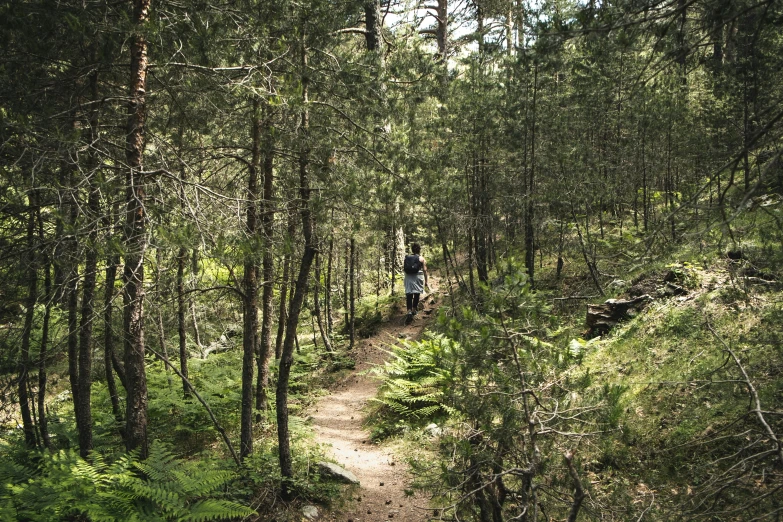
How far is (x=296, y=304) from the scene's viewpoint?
20.4ft

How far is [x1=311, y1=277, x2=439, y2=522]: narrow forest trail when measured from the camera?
6.53m

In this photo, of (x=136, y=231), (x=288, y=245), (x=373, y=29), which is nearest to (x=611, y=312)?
(x=288, y=245)

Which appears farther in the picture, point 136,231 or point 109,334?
point 109,334

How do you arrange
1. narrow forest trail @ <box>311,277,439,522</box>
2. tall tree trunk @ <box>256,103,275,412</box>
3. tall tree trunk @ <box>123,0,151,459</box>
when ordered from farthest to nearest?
tall tree trunk @ <box>256,103,275,412</box>
narrow forest trail @ <box>311,277,439,522</box>
tall tree trunk @ <box>123,0,151,459</box>

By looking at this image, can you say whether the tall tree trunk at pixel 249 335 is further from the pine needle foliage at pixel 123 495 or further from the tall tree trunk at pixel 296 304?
the pine needle foliage at pixel 123 495

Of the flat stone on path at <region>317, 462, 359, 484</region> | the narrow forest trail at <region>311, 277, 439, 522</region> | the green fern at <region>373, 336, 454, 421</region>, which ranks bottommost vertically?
the narrow forest trail at <region>311, 277, 439, 522</region>

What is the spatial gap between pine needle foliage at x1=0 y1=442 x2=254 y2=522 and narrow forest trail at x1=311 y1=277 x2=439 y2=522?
1.74 meters

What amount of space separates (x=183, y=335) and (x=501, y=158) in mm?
10387

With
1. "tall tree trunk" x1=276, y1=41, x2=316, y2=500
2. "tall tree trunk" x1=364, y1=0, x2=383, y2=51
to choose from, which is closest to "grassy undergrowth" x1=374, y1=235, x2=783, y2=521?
"tall tree trunk" x1=276, y1=41, x2=316, y2=500

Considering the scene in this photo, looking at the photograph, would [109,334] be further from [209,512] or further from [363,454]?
[363,454]

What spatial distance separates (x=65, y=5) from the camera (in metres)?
5.23

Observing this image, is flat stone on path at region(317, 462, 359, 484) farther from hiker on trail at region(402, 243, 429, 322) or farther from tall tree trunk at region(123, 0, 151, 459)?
hiker on trail at region(402, 243, 429, 322)

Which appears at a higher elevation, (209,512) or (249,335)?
(249,335)

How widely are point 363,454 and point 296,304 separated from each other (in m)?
3.55
